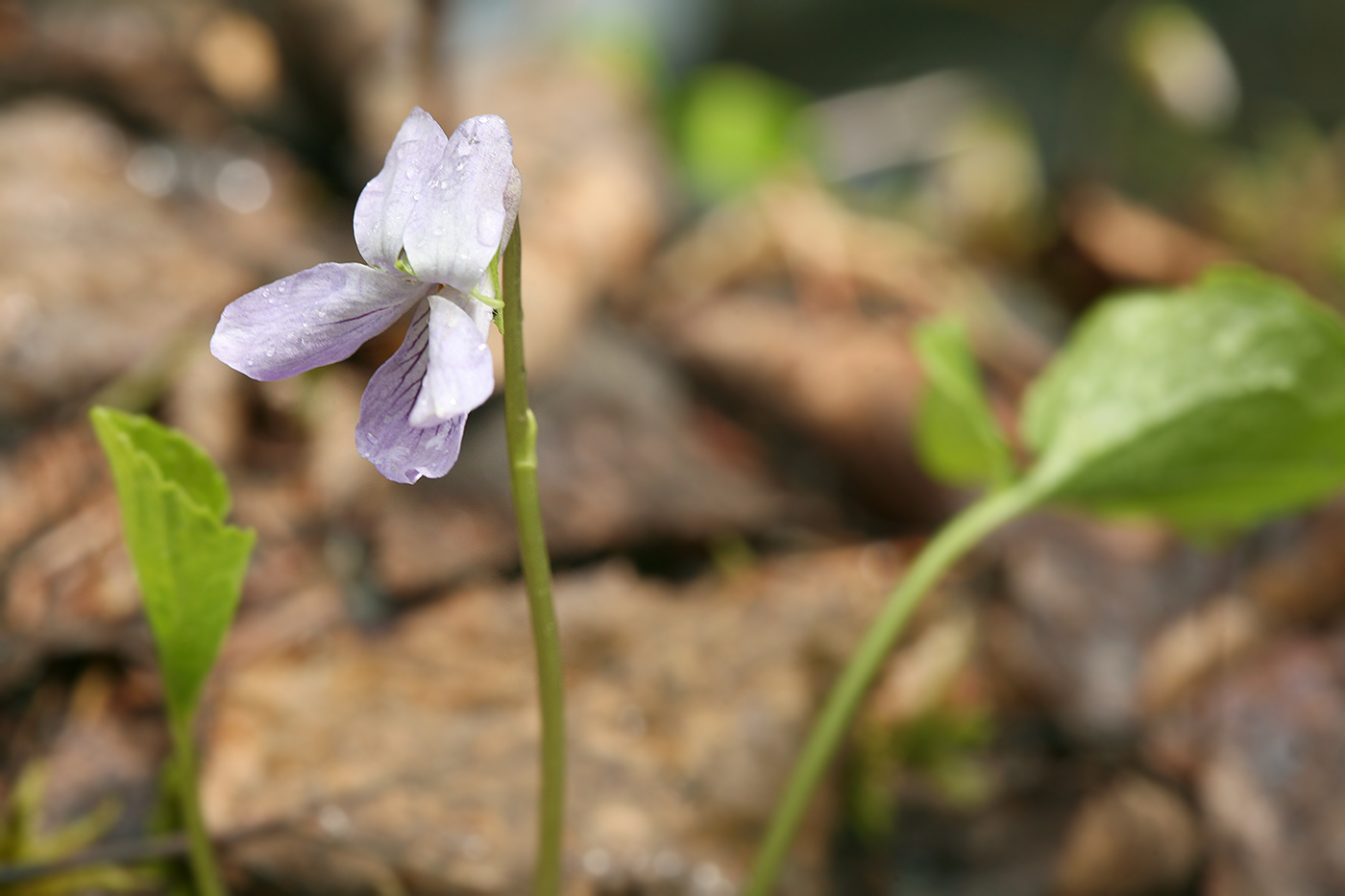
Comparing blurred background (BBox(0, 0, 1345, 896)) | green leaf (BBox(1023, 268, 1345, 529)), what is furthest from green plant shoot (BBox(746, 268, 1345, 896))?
blurred background (BBox(0, 0, 1345, 896))

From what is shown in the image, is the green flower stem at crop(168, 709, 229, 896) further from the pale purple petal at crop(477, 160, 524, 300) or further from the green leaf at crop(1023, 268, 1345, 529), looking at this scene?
the green leaf at crop(1023, 268, 1345, 529)

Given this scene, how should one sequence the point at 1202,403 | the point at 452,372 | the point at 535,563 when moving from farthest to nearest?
the point at 1202,403
the point at 535,563
the point at 452,372

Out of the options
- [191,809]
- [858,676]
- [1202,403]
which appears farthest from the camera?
[1202,403]

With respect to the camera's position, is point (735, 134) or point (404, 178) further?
point (735, 134)

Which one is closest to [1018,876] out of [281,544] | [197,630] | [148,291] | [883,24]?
[197,630]

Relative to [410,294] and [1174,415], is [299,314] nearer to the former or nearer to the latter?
[410,294]

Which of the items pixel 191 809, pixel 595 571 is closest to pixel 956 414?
pixel 595 571
